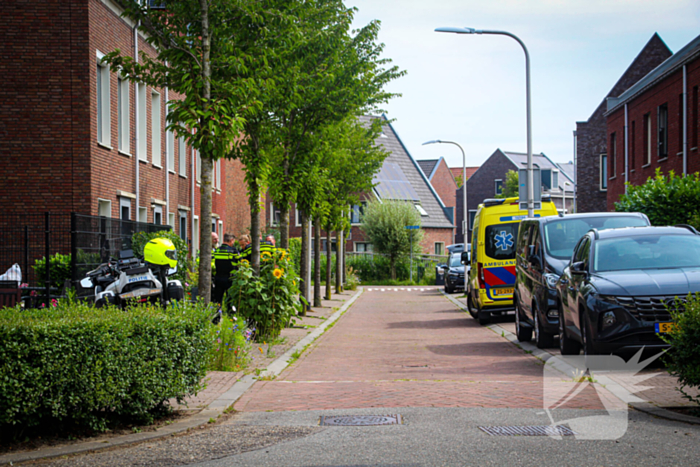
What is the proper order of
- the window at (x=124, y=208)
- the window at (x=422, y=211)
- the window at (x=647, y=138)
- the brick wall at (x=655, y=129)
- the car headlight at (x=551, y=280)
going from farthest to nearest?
the window at (x=422, y=211)
the window at (x=647, y=138)
the brick wall at (x=655, y=129)
the window at (x=124, y=208)
the car headlight at (x=551, y=280)

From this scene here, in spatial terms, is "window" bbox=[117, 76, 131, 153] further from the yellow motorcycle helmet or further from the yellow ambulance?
the yellow motorcycle helmet

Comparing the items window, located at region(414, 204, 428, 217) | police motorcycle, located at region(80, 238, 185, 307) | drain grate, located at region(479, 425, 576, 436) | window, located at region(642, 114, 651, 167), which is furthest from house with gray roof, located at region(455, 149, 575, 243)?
drain grate, located at region(479, 425, 576, 436)

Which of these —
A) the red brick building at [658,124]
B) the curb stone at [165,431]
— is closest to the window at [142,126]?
the curb stone at [165,431]

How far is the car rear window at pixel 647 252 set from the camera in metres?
10.1

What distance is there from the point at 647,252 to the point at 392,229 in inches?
1488

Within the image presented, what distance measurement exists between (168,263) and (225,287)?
3.59 meters

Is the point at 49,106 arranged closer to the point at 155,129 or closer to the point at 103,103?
the point at 103,103

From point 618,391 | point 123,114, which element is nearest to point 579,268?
point 618,391

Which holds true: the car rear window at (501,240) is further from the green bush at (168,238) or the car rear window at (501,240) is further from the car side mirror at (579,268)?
the car side mirror at (579,268)

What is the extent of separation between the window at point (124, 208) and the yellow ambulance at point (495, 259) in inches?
363

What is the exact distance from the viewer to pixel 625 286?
9289mm

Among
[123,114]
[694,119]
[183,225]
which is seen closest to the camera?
[123,114]

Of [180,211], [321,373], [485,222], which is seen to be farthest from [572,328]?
[180,211]

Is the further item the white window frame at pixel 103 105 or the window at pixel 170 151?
the window at pixel 170 151
